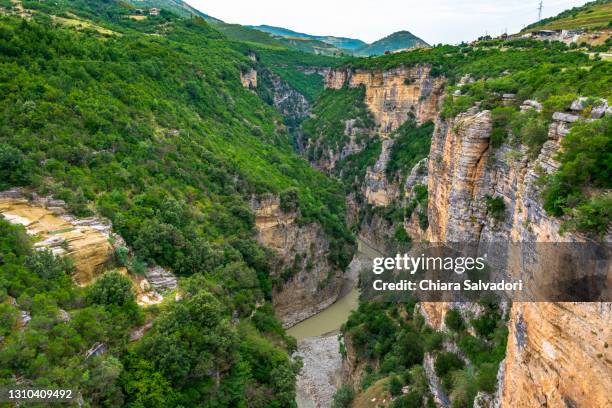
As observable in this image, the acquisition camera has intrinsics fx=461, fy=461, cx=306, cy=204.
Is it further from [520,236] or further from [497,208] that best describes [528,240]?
[497,208]

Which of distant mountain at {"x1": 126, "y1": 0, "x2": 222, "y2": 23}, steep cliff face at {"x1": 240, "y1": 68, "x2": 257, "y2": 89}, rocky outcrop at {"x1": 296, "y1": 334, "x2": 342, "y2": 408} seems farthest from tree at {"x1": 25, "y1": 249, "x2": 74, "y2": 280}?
distant mountain at {"x1": 126, "y1": 0, "x2": 222, "y2": 23}

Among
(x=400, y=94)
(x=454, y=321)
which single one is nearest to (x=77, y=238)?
(x=454, y=321)

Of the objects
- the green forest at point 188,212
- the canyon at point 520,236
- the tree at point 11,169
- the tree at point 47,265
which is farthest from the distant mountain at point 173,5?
the canyon at point 520,236

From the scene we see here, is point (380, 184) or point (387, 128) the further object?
point (387, 128)

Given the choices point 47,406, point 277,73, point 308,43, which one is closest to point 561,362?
point 47,406

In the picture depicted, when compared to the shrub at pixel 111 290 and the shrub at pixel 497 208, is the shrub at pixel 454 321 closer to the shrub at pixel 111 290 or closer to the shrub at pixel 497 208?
the shrub at pixel 497 208

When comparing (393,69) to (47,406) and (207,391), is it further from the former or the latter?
(47,406)
